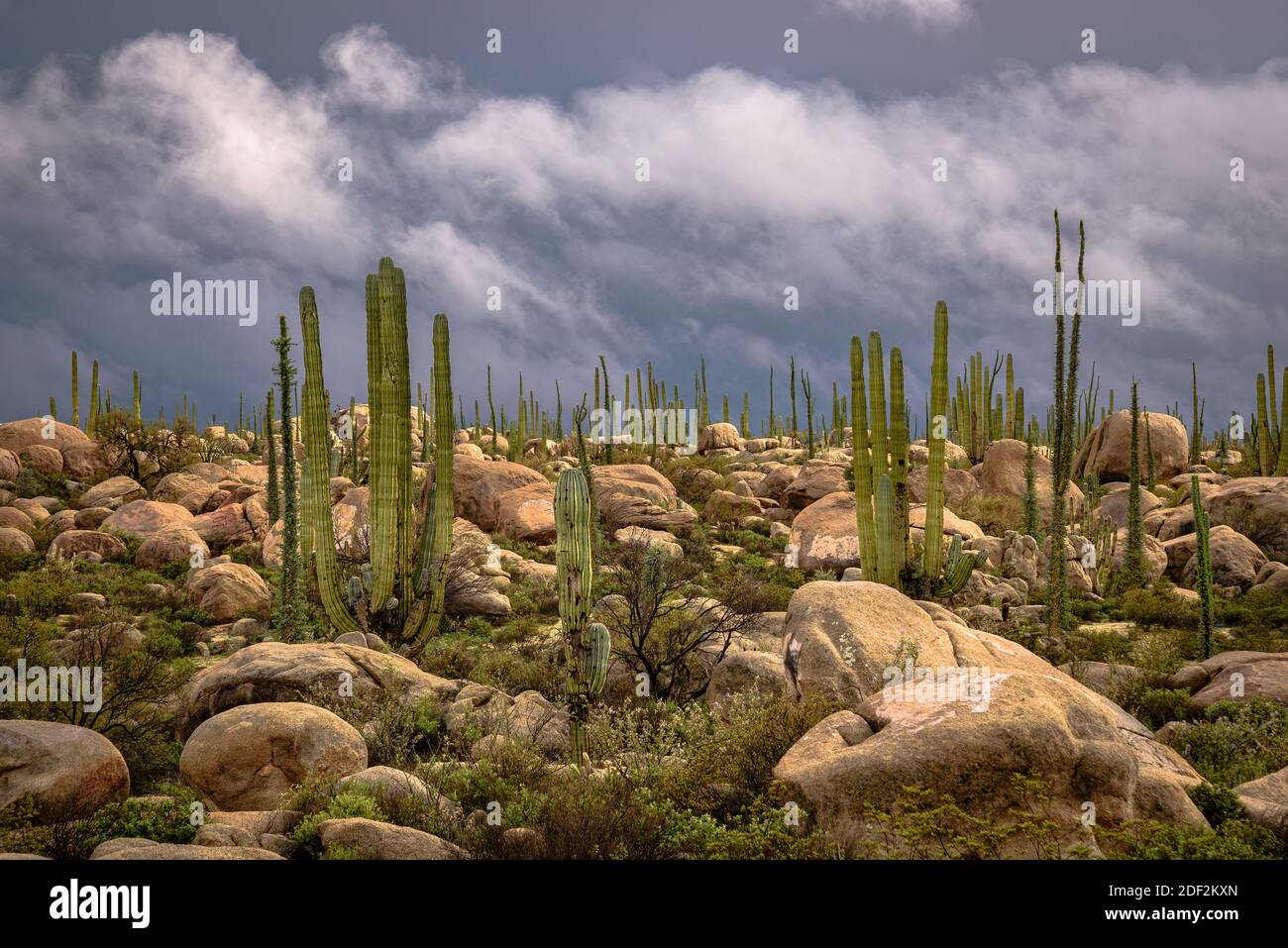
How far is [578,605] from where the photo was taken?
9.89m

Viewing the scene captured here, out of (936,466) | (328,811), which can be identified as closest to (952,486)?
(936,466)

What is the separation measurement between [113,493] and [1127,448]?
31477mm

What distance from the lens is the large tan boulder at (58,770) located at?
738 centimetres

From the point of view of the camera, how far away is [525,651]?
14234 millimetres

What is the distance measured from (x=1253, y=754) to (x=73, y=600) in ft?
61.4

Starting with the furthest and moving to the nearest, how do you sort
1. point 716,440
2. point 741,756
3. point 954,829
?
point 716,440
point 741,756
point 954,829

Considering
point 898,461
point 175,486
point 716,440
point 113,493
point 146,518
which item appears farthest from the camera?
point 716,440

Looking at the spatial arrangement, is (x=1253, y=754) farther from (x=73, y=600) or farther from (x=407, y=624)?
(x=73, y=600)

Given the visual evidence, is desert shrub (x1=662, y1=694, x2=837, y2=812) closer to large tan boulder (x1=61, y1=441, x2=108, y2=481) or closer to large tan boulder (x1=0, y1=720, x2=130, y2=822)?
large tan boulder (x1=0, y1=720, x2=130, y2=822)

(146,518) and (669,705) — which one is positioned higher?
(146,518)

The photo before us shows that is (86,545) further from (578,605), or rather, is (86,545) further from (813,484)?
(813,484)

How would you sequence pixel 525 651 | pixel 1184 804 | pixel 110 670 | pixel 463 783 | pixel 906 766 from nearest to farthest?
1. pixel 906 766
2. pixel 1184 804
3. pixel 463 783
4. pixel 110 670
5. pixel 525 651

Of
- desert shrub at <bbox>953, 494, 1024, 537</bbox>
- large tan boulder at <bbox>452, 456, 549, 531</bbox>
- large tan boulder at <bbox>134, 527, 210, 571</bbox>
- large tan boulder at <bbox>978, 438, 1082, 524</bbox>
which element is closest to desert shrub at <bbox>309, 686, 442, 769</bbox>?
large tan boulder at <bbox>134, 527, 210, 571</bbox>
